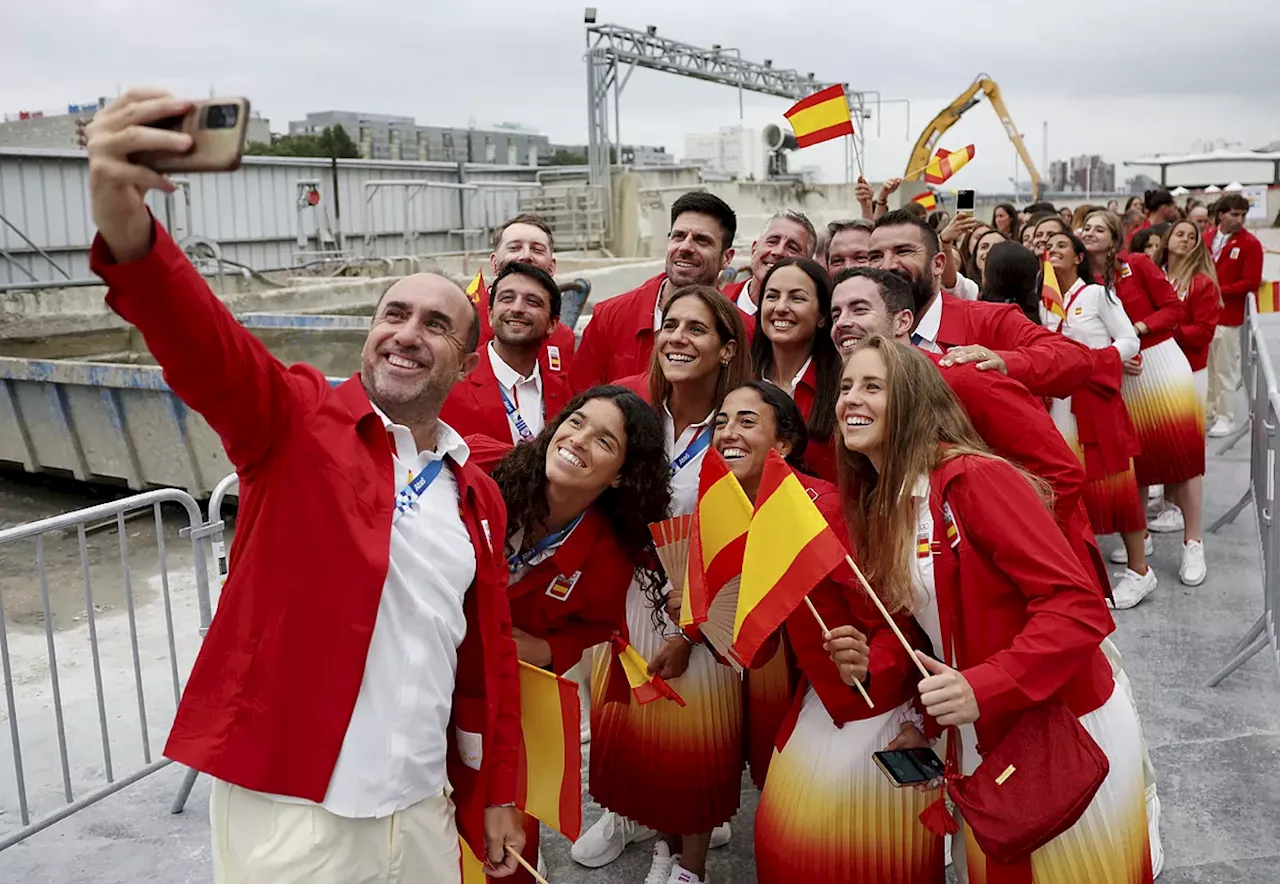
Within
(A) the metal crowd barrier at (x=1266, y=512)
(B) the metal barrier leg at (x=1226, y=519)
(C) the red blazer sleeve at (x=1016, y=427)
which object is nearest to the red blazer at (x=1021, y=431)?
(C) the red blazer sleeve at (x=1016, y=427)

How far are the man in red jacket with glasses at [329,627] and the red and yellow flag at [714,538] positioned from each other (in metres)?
0.82

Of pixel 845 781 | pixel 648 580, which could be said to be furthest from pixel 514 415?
pixel 845 781

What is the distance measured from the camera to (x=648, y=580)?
3.55 metres

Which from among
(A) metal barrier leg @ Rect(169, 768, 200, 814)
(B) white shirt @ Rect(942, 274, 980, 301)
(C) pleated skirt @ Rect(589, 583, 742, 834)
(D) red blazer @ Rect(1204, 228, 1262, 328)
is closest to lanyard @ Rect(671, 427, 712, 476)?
(C) pleated skirt @ Rect(589, 583, 742, 834)

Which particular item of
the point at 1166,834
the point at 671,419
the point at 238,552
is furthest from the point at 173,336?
the point at 1166,834

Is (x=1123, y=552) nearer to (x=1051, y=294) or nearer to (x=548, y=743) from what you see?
(x=1051, y=294)

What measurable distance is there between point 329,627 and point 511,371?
238 centimetres

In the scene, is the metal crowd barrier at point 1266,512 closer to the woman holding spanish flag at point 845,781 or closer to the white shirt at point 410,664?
the woman holding spanish flag at point 845,781

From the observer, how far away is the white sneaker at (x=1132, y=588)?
21.4 ft

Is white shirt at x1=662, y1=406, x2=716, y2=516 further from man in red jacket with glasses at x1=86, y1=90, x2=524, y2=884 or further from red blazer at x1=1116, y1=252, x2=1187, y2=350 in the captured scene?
red blazer at x1=1116, y1=252, x2=1187, y2=350

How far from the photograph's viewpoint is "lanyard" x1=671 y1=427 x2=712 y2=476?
12.0 feet

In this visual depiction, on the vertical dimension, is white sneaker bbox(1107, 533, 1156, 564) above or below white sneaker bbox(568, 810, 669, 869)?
above

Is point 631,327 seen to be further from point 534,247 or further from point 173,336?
point 173,336

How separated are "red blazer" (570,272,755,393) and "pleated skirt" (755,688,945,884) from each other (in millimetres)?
2176
